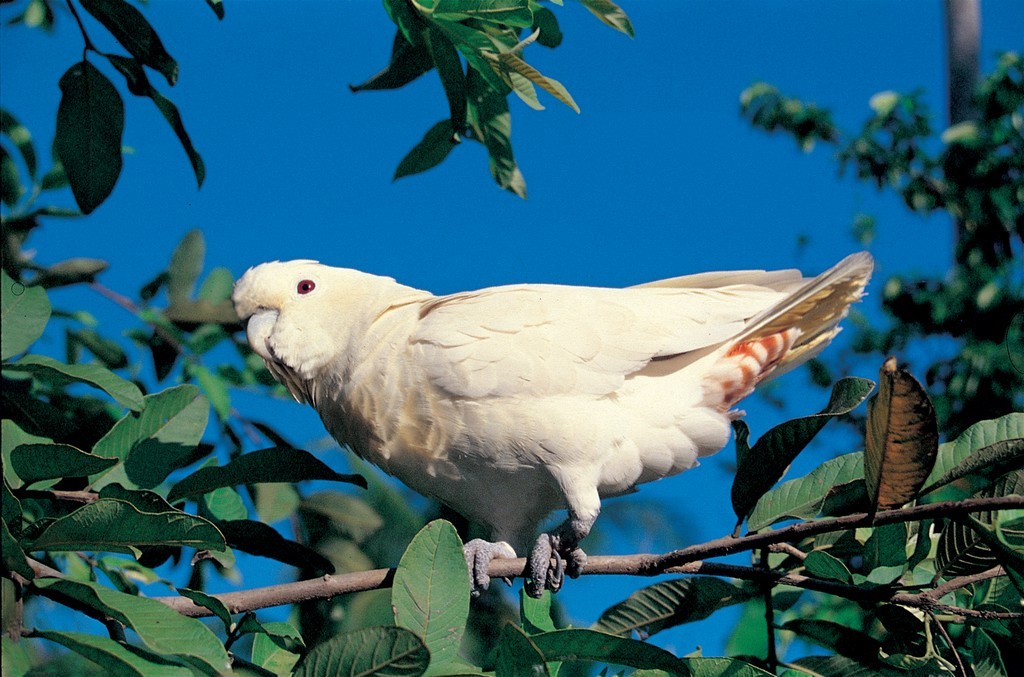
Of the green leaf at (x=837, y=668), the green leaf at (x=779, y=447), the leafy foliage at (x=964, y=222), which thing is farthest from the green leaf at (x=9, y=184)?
the leafy foliage at (x=964, y=222)

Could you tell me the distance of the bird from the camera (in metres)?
1.21

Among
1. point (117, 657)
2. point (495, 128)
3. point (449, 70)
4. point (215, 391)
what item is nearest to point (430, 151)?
point (495, 128)

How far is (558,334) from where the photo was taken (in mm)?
1279

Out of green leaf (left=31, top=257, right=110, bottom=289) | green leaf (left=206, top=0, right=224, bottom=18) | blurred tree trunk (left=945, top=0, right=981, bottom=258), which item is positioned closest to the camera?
green leaf (left=206, top=0, right=224, bottom=18)

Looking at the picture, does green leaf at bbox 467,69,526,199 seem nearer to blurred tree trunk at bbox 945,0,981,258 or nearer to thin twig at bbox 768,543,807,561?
thin twig at bbox 768,543,807,561

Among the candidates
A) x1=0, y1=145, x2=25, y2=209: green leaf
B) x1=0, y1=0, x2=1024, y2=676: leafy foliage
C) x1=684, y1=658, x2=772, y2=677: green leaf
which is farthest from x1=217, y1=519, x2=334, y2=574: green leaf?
x1=0, y1=145, x2=25, y2=209: green leaf

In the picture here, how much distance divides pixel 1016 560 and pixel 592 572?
17.1 inches

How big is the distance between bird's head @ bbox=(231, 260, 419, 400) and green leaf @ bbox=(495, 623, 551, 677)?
711 millimetres

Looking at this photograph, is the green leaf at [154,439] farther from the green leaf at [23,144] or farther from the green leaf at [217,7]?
the green leaf at [23,144]

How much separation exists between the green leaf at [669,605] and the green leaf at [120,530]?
1.46 ft

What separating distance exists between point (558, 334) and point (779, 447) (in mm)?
456

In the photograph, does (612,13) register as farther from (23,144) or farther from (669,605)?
(23,144)

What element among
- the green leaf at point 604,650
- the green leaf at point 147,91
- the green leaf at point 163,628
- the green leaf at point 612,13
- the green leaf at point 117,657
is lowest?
the green leaf at point 117,657

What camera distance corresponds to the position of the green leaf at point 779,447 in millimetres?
867
